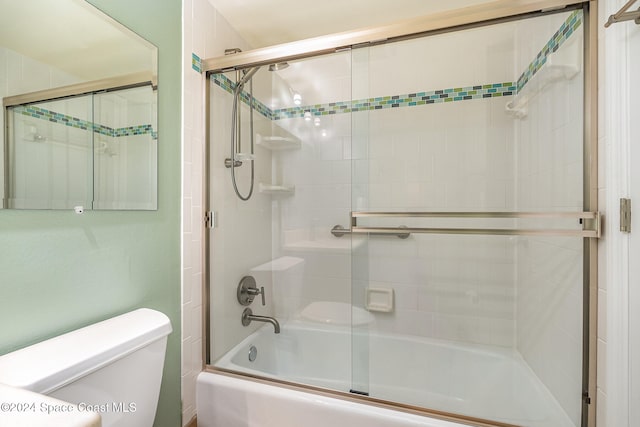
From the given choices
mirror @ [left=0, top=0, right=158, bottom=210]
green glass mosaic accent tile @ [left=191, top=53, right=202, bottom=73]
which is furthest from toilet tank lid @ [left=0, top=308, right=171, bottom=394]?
green glass mosaic accent tile @ [left=191, top=53, right=202, bottom=73]

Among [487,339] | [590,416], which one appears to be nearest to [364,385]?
[487,339]

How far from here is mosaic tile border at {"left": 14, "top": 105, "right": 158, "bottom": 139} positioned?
0.79 meters

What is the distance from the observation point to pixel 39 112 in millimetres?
A: 806

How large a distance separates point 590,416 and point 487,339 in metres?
0.45

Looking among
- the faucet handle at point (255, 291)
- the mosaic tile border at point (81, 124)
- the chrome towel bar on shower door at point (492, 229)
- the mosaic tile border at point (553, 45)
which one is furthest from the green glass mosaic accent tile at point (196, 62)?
the mosaic tile border at point (553, 45)

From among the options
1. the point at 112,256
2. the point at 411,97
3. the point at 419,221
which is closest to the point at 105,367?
the point at 112,256

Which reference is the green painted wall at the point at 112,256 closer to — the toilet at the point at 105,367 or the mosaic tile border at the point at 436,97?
the toilet at the point at 105,367

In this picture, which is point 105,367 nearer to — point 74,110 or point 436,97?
point 74,110

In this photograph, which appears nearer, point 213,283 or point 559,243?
point 559,243

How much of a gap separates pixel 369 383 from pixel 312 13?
184 centimetres

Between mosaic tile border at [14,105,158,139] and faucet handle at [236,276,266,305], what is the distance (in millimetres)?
855

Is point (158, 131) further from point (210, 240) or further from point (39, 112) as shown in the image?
point (210, 240)

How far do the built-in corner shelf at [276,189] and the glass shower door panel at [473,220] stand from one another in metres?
0.50

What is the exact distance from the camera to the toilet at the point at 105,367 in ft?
2.24
